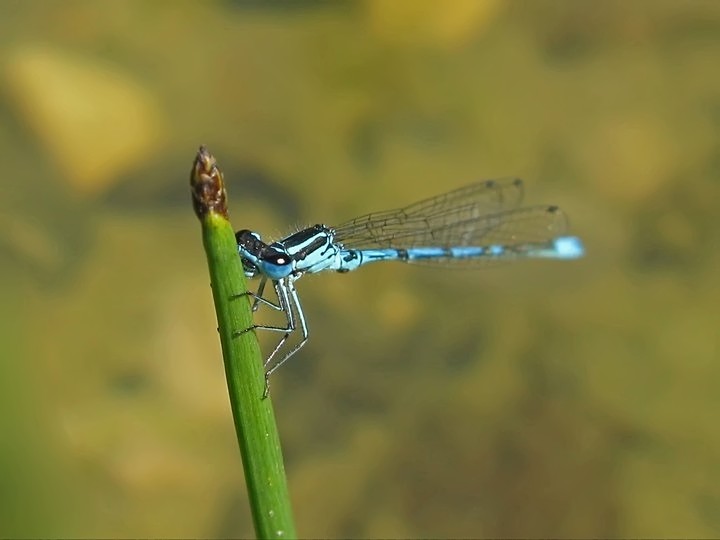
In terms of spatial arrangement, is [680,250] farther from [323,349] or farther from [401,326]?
[323,349]

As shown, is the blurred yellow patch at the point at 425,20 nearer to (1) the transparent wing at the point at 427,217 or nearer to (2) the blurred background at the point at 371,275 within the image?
(2) the blurred background at the point at 371,275

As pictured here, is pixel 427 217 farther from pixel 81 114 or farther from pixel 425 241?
pixel 81 114

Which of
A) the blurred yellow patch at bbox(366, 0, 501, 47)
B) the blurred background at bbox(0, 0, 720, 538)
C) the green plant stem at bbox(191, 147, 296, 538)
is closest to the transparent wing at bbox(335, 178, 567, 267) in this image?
the blurred background at bbox(0, 0, 720, 538)

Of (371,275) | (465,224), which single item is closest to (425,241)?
(465,224)

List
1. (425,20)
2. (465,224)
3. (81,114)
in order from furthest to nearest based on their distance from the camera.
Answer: (425,20) → (81,114) → (465,224)

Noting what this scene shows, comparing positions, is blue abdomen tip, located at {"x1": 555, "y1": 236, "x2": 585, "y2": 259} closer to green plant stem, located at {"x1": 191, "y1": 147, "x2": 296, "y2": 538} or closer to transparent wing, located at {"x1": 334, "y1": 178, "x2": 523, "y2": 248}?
transparent wing, located at {"x1": 334, "y1": 178, "x2": 523, "y2": 248}

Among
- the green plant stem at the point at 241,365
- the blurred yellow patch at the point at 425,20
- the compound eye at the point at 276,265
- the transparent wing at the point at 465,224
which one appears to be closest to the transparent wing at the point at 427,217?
the transparent wing at the point at 465,224
